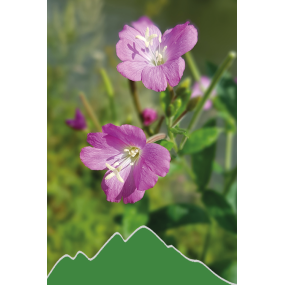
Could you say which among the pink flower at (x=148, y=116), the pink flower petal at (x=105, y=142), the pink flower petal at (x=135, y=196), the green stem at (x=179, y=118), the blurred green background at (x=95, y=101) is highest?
the pink flower petal at (x=105, y=142)

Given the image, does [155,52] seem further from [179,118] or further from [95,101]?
[95,101]

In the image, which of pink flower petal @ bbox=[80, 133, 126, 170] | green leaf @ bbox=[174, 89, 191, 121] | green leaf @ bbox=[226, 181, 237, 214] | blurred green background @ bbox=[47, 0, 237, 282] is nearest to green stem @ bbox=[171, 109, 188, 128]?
green leaf @ bbox=[174, 89, 191, 121]

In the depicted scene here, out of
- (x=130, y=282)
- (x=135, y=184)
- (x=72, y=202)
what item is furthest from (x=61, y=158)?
(x=135, y=184)

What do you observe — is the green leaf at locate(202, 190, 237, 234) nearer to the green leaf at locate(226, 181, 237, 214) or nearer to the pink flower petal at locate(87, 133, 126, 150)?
the green leaf at locate(226, 181, 237, 214)

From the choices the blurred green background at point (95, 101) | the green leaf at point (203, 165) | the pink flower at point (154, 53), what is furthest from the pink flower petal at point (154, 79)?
the blurred green background at point (95, 101)

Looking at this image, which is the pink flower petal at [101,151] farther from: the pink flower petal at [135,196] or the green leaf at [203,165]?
the green leaf at [203,165]

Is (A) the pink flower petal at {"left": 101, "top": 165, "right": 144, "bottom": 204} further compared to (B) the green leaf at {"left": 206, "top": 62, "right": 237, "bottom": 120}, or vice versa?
(B) the green leaf at {"left": 206, "top": 62, "right": 237, "bottom": 120}
